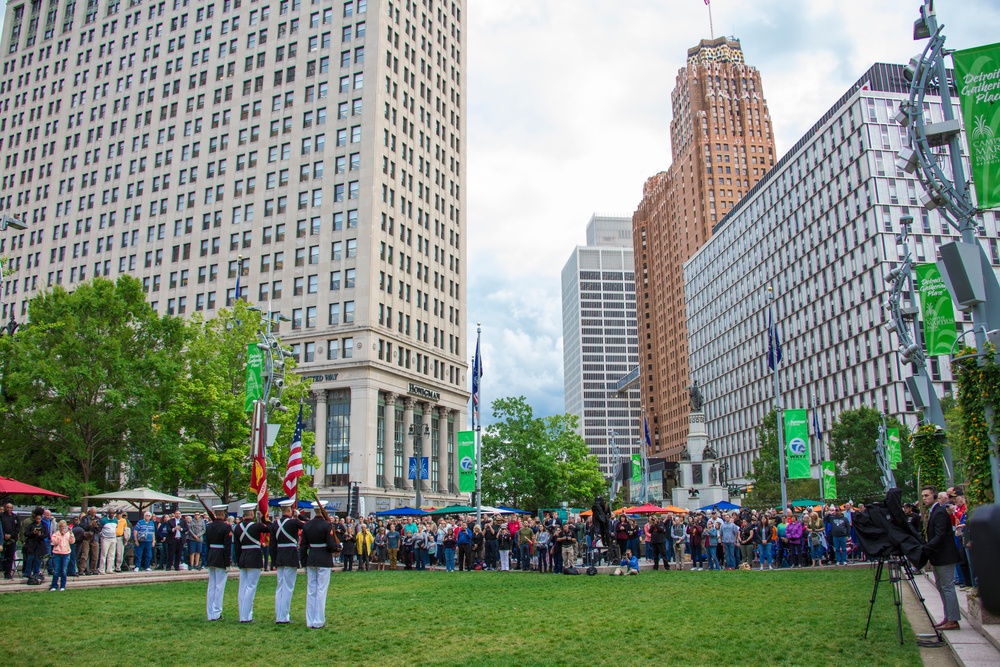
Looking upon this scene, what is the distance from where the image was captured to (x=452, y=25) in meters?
93.4

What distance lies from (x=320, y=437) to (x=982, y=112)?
6250 cm

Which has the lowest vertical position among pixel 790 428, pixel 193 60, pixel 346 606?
pixel 346 606

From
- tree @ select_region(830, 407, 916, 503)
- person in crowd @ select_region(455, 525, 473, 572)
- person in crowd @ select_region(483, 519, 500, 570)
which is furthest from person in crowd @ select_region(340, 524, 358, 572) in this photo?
tree @ select_region(830, 407, 916, 503)

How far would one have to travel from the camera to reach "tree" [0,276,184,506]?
1655 inches

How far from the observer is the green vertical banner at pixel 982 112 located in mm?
13320

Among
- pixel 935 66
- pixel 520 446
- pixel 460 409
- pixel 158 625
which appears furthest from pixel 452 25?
pixel 158 625

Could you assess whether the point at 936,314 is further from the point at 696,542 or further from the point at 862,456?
the point at 862,456

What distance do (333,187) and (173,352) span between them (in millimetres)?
33117

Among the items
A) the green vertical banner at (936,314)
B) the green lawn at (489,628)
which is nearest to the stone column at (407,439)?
the green lawn at (489,628)

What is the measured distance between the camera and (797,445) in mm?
37844

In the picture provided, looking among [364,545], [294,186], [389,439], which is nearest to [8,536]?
[364,545]

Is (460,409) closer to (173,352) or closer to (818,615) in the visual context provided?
(173,352)

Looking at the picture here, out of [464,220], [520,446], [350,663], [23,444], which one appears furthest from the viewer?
[464,220]

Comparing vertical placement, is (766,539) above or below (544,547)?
above
